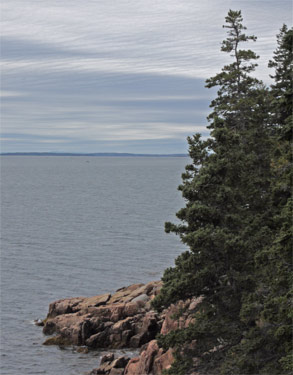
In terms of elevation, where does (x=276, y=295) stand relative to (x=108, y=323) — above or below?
above

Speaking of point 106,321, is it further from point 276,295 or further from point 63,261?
point 63,261

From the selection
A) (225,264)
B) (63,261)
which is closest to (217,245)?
(225,264)

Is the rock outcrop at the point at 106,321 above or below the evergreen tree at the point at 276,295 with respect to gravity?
below

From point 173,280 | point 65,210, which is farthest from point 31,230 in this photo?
point 173,280

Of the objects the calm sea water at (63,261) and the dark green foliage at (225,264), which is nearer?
the dark green foliage at (225,264)

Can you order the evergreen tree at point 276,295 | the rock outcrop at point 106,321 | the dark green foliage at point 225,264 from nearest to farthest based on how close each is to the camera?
1. the evergreen tree at point 276,295
2. the dark green foliage at point 225,264
3. the rock outcrop at point 106,321

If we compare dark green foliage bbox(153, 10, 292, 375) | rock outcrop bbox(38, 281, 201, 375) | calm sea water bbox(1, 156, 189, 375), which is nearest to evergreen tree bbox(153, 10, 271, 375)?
dark green foliage bbox(153, 10, 292, 375)

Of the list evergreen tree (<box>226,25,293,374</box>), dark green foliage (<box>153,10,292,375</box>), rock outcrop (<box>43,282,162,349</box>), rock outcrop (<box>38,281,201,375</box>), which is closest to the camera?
evergreen tree (<box>226,25,293,374</box>)

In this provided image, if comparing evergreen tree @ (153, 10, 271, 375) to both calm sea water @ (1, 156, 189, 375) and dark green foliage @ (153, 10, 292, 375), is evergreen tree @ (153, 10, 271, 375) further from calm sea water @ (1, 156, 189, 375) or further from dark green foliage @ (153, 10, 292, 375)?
Result: calm sea water @ (1, 156, 189, 375)

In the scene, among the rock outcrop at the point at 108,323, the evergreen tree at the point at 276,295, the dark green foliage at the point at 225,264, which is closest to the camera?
the evergreen tree at the point at 276,295

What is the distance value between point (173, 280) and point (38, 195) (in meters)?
143

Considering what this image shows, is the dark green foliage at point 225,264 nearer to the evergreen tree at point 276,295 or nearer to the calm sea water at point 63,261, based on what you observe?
the evergreen tree at point 276,295

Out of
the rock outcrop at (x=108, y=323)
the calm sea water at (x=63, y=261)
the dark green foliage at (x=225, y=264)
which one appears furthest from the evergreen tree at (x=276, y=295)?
the calm sea water at (x=63, y=261)

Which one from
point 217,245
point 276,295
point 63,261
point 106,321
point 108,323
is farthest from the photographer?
point 63,261
